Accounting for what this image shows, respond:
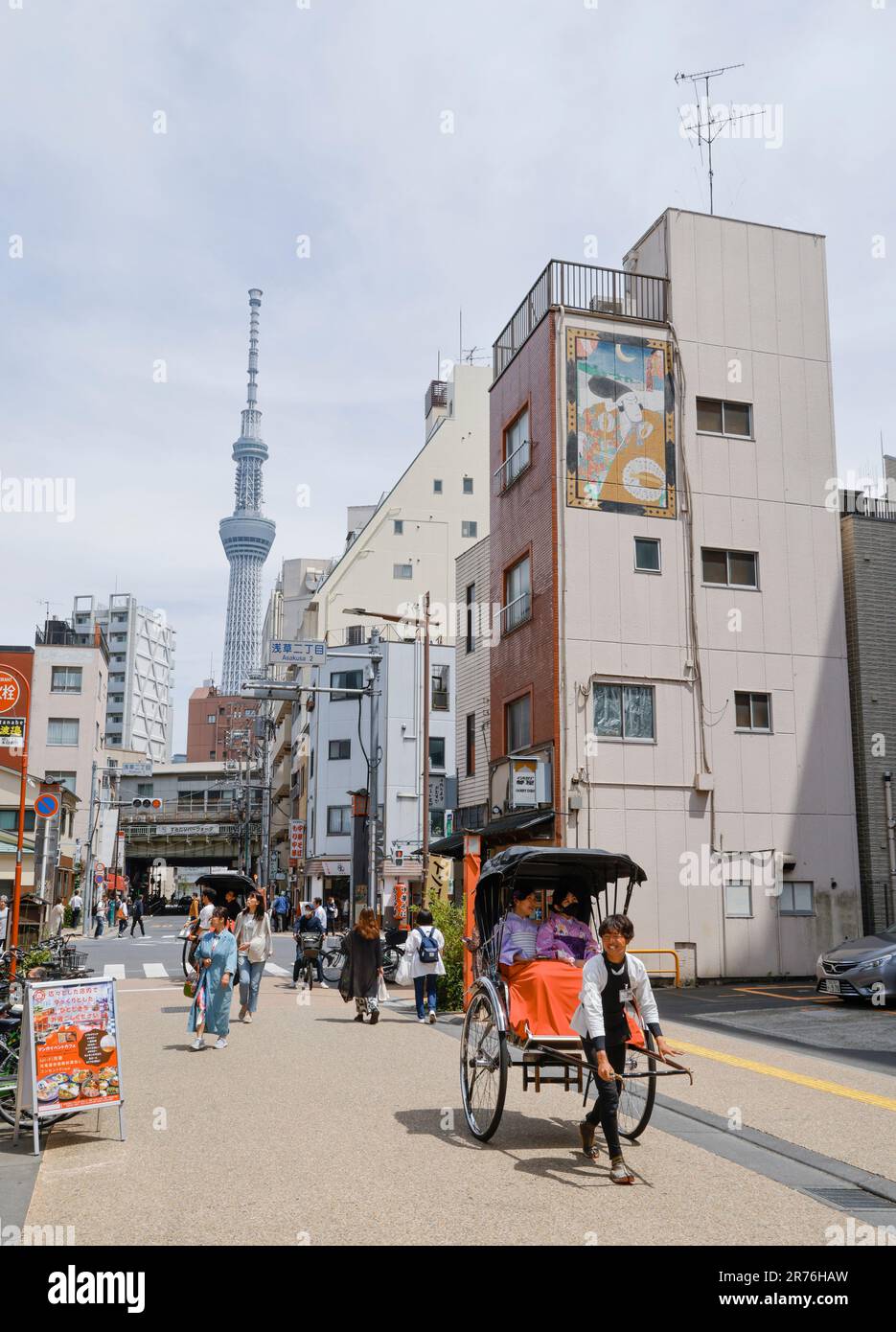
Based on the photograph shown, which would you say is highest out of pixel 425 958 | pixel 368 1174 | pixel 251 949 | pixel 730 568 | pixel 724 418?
pixel 724 418

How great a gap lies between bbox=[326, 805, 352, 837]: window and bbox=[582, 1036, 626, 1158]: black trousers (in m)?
53.5

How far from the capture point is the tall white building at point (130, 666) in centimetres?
13850

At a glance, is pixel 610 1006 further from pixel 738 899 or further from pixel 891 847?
pixel 891 847

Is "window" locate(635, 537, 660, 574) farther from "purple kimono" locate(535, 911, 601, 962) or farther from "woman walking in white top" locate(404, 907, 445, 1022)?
"purple kimono" locate(535, 911, 601, 962)

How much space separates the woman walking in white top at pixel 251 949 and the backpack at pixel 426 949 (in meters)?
2.34

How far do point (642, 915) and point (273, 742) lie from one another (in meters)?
74.0

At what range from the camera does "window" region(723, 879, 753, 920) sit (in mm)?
24578

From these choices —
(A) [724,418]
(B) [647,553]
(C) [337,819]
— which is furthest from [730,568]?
(C) [337,819]

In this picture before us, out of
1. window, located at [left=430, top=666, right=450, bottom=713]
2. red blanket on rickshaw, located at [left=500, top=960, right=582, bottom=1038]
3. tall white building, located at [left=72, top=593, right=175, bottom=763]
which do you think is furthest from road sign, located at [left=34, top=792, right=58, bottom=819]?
tall white building, located at [left=72, top=593, right=175, bottom=763]

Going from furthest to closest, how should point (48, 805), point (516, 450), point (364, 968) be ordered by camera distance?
point (516, 450) → point (48, 805) → point (364, 968)

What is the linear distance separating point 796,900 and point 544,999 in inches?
694

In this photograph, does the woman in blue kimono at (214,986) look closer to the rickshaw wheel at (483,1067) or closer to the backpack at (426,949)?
the backpack at (426,949)

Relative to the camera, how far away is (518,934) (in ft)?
32.6

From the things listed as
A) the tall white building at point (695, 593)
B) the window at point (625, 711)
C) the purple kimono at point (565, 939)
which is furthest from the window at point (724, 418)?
the purple kimono at point (565, 939)
